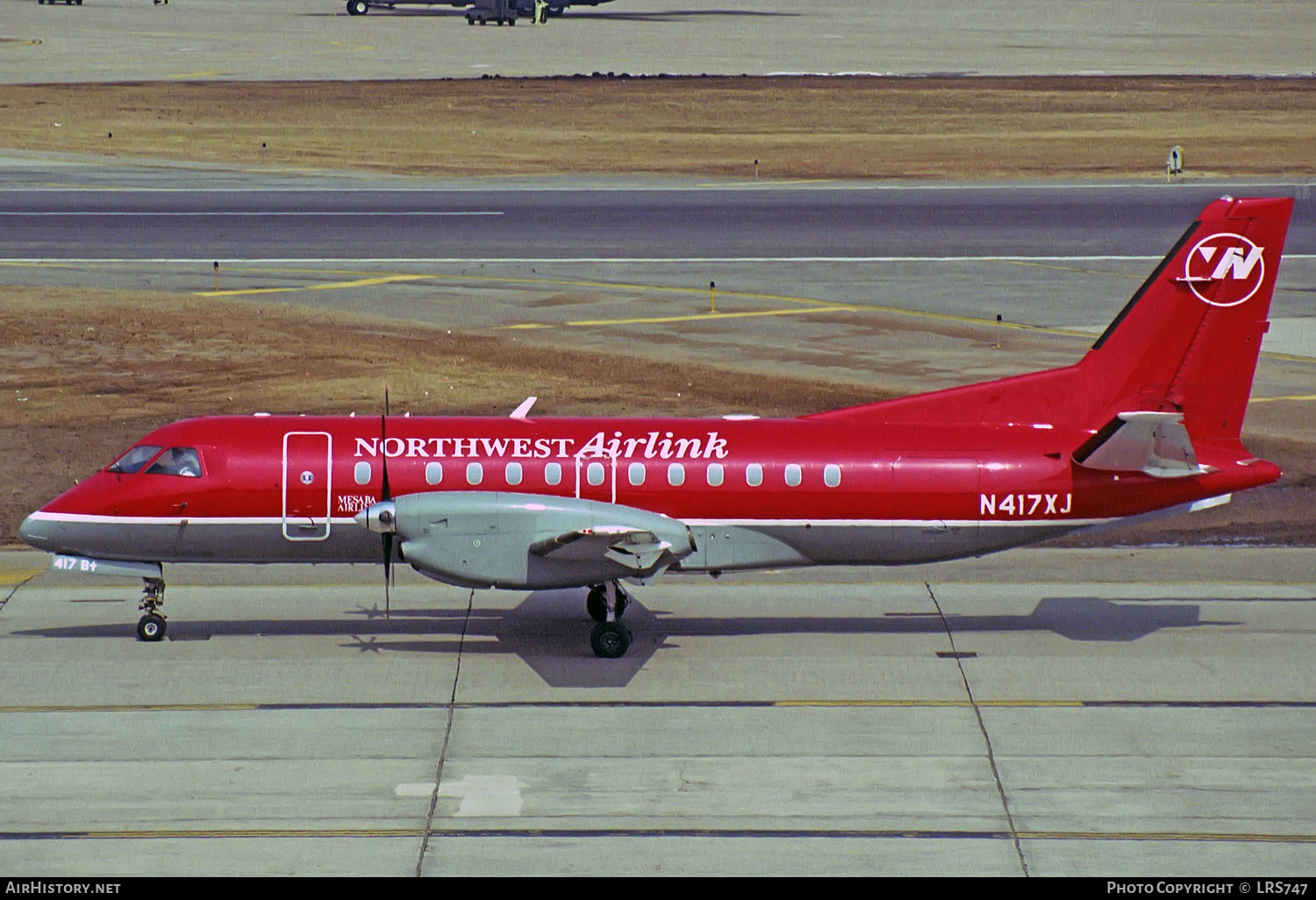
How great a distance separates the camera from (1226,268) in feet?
75.3

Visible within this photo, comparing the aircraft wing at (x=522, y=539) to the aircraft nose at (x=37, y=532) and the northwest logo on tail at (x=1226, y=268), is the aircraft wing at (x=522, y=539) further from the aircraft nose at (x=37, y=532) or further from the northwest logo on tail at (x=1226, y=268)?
the northwest logo on tail at (x=1226, y=268)

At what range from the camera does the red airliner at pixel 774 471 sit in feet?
73.7

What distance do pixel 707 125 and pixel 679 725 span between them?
6685 cm

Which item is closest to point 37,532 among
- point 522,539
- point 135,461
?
point 135,461

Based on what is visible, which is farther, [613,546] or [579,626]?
[579,626]

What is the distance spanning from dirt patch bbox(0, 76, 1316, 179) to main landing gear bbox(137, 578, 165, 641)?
167 ft

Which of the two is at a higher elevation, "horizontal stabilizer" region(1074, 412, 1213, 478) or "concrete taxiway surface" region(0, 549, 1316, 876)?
"horizontal stabilizer" region(1074, 412, 1213, 478)

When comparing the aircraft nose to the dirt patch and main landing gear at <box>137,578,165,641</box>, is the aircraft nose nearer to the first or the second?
main landing gear at <box>137,578,165,641</box>

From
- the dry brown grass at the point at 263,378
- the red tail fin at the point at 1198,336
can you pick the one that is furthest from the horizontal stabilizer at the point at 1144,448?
the dry brown grass at the point at 263,378

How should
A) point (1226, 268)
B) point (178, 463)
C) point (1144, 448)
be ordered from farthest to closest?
point (1226, 268) → point (178, 463) → point (1144, 448)

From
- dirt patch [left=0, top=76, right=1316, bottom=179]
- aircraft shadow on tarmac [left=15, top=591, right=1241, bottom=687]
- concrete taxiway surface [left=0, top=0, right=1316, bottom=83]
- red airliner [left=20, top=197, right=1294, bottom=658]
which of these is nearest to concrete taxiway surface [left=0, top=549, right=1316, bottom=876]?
aircraft shadow on tarmac [left=15, top=591, right=1241, bottom=687]

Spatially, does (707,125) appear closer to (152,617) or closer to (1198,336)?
(1198,336)

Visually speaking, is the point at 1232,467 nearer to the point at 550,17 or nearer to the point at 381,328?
the point at 381,328

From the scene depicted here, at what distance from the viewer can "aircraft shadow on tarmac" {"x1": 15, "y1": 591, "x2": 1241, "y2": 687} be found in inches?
913
